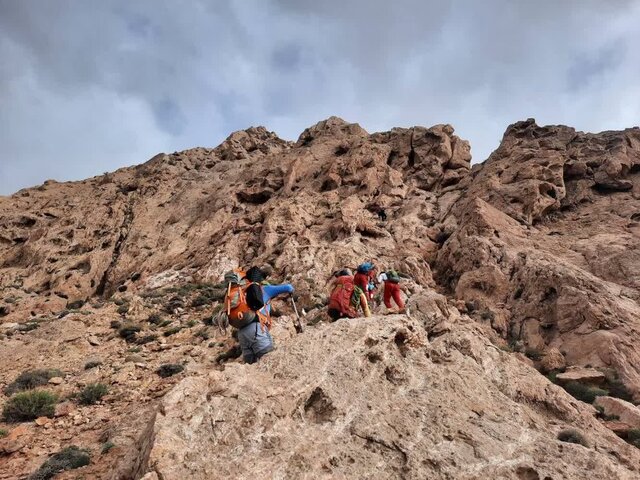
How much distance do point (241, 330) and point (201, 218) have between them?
27.2 meters

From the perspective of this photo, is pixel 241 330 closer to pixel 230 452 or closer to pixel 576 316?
pixel 230 452

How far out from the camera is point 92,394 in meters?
10.4

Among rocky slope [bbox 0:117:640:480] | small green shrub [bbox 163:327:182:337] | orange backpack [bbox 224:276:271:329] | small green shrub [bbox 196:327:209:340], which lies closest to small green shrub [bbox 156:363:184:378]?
rocky slope [bbox 0:117:640:480]

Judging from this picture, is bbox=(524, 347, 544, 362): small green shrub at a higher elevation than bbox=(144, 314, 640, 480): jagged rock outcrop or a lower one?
lower

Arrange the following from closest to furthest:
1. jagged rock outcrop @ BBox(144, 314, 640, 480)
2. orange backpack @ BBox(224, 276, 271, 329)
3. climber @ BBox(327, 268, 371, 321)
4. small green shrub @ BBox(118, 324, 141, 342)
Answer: jagged rock outcrop @ BBox(144, 314, 640, 480) < orange backpack @ BBox(224, 276, 271, 329) < climber @ BBox(327, 268, 371, 321) < small green shrub @ BBox(118, 324, 141, 342)

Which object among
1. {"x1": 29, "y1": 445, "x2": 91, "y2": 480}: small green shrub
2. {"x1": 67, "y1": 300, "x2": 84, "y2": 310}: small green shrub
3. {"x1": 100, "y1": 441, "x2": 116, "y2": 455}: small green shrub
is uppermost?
{"x1": 67, "y1": 300, "x2": 84, "y2": 310}: small green shrub

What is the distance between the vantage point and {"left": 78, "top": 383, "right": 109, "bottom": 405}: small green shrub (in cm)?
1028

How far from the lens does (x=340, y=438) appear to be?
462cm

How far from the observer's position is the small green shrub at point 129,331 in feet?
50.8

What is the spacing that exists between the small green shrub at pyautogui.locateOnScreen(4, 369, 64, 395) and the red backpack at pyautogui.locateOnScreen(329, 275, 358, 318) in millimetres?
8901

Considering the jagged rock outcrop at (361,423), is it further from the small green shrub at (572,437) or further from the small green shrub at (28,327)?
the small green shrub at (28,327)

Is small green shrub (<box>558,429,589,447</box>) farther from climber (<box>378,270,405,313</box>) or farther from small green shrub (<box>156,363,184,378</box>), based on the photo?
small green shrub (<box>156,363,184,378</box>)

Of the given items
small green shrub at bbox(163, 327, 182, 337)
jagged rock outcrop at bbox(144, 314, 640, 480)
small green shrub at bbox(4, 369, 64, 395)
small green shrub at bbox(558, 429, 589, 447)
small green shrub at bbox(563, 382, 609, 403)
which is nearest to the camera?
jagged rock outcrop at bbox(144, 314, 640, 480)

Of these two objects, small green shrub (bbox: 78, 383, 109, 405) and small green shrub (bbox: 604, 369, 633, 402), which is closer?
small green shrub (bbox: 78, 383, 109, 405)
